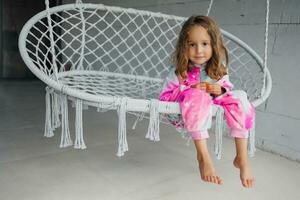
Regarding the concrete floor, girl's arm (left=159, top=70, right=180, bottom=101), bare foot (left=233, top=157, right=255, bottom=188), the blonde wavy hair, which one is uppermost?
the blonde wavy hair

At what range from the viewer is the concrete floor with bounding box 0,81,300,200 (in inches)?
61.9

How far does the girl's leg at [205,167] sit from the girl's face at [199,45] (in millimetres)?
332

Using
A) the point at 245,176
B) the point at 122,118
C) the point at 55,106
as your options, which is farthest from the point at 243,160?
the point at 55,106

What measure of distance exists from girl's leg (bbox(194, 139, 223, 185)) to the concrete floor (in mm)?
496

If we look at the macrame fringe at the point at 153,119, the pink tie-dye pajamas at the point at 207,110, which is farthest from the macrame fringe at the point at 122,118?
the pink tie-dye pajamas at the point at 207,110

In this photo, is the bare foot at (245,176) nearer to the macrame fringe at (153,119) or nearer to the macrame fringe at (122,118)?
the macrame fringe at (153,119)

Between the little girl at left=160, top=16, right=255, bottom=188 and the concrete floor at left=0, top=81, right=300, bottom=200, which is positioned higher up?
the little girl at left=160, top=16, right=255, bottom=188

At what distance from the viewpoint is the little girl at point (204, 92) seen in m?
1.13

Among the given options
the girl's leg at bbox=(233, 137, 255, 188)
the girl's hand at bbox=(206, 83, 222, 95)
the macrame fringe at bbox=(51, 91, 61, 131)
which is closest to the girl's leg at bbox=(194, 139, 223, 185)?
the girl's leg at bbox=(233, 137, 255, 188)

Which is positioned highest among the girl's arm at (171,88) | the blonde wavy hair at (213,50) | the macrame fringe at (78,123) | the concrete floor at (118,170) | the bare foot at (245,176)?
the blonde wavy hair at (213,50)

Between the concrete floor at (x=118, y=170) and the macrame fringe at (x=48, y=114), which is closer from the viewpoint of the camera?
the macrame fringe at (x=48, y=114)

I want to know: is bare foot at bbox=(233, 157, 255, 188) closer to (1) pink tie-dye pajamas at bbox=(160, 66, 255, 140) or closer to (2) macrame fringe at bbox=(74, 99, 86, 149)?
(1) pink tie-dye pajamas at bbox=(160, 66, 255, 140)

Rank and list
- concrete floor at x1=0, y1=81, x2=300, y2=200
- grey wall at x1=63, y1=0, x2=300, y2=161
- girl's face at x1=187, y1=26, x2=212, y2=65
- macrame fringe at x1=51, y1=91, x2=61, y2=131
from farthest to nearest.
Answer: grey wall at x1=63, y1=0, x2=300, y2=161 < concrete floor at x1=0, y1=81, x2=300, y2=200 < macrame fringe at x1=51, y1=91, x2=61, y2=131 < girl's face at x1=187, y1=26, x2=212, y2=65

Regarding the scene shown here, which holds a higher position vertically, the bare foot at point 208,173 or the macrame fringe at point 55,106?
the macrame fringe at point 55,106
